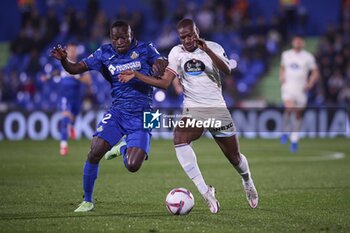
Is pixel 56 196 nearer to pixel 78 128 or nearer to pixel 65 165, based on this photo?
pixel 65 165

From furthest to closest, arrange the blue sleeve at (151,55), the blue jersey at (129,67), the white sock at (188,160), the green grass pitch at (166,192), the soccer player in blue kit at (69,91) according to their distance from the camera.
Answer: the soccer player in blue kit at (69,91)
the blue sleeve at (151,55)
the blue jersey at (129,67)
the white sock at (188,160)
the green grass pitch at (166,192)

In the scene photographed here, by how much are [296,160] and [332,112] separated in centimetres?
764

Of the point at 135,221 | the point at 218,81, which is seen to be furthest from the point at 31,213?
the point at 218,81

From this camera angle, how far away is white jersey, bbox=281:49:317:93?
2048 cm

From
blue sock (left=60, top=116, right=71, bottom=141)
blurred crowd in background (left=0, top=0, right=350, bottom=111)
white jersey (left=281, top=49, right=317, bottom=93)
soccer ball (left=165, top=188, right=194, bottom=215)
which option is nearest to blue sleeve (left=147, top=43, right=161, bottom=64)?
soccer ball (left=165, top=188, right=194, bottom=215)

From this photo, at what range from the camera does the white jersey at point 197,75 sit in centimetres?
968

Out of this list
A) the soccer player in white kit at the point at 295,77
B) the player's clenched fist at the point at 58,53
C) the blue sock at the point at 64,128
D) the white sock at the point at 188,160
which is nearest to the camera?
the player's clenched fist at the point at 58,53

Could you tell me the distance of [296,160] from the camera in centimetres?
1764

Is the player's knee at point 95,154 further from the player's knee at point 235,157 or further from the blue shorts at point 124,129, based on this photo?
the player's knee at point 235,157

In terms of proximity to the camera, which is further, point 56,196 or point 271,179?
point 271,179

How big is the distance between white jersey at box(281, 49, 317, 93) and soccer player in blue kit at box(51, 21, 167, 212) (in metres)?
11.2

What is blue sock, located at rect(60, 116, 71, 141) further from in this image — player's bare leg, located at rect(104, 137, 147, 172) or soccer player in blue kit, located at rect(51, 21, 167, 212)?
player's bare leg, located at rect(104, 137, 147, 172)

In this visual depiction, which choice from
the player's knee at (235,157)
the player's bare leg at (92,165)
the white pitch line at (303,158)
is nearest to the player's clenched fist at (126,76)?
the player's bare leg at (92,165)

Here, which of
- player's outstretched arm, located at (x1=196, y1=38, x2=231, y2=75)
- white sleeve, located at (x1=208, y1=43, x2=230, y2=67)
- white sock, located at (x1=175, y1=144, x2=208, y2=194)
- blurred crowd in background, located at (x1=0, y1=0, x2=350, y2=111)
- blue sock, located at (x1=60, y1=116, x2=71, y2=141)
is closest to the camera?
player's outstretched arm, located at (x1=196, y1=38, x2=231, y2=75)
